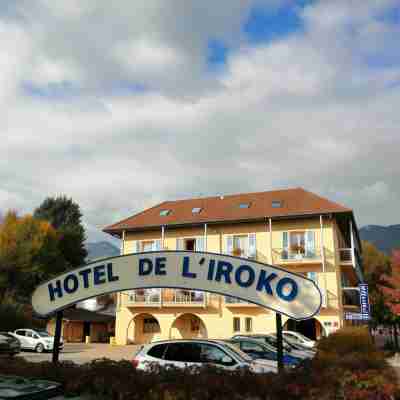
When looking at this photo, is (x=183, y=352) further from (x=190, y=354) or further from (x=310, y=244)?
(x=310, y=244)

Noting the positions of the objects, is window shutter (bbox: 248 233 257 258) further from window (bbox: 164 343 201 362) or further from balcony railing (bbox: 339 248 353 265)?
window (bbox: 164 343 201 362)

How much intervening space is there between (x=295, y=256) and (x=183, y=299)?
803 cm

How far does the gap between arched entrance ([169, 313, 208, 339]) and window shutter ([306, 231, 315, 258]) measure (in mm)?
8752

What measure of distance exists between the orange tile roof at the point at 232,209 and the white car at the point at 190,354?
19656 millimetres

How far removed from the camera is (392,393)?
22.5 feet

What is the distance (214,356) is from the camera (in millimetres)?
9750

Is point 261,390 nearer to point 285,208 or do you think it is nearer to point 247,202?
point 285,208

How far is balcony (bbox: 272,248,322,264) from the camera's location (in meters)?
28.0

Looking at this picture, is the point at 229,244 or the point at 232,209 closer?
the point at 229,244

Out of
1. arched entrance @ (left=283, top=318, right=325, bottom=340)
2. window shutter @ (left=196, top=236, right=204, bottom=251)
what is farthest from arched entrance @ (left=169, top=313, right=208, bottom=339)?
arched entrance @ (left=283, top=318, right=325, bottom=340)

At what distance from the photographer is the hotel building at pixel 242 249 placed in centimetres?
2811

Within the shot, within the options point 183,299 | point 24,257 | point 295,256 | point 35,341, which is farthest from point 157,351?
point 24,257

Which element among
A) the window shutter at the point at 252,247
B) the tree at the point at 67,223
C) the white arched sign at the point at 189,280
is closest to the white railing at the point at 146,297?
the window shutter at the point at 252,247

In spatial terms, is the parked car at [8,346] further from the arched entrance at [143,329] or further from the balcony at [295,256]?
the balcony at [295,256]
